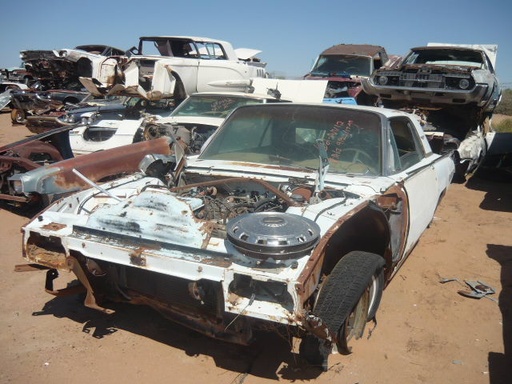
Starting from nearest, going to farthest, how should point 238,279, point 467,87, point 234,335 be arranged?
point 238,279 → point 234,335 → point 467,87

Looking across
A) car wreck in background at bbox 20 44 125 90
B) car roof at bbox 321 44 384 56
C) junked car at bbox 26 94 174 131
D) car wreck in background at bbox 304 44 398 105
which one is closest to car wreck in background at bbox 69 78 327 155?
junked car at bbox 26 94 174 131

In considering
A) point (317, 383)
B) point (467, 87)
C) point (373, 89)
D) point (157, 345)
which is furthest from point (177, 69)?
point (317, 383)

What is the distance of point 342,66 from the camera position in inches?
461

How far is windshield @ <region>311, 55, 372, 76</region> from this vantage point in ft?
37.6

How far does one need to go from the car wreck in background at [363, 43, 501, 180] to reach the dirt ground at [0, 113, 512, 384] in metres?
4.17

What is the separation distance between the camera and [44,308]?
3547mm

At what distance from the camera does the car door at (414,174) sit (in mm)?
3672

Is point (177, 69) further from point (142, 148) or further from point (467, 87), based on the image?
point (467, 87)

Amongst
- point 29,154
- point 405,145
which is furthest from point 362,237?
point 29,154

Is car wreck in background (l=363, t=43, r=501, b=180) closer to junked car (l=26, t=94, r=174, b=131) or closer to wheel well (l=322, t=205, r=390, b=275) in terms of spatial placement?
junked car (l=26, t=94, r=174, b=131)

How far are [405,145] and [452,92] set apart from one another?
4.25m

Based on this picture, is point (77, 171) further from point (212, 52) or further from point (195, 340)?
point (212, 52)

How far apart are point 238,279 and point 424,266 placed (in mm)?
2979

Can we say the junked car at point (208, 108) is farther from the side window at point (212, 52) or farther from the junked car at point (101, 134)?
the side window at point (212, 52)
